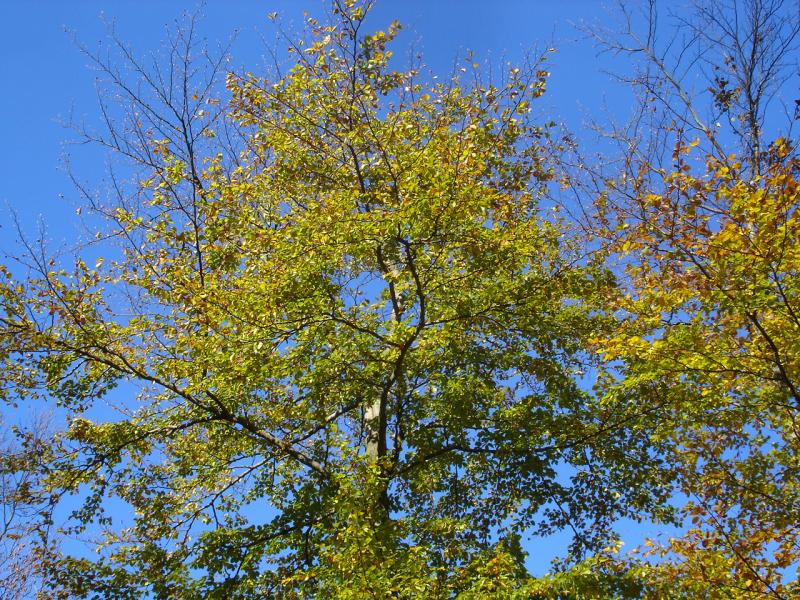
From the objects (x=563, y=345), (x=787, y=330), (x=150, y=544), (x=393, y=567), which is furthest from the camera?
(x=563, y=345)

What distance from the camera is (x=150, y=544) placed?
9438mm

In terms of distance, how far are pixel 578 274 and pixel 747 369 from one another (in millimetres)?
2837

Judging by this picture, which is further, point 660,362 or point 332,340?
point 332,340

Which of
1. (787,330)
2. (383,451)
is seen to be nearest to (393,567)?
(383,451)

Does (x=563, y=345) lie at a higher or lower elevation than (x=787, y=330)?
higher

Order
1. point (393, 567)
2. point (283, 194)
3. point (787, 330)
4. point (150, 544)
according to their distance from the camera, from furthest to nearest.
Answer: point (283, 194)
point (150, 544)
point (393, 567)
point (787, 330)

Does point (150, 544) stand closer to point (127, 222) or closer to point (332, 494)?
point (332, 494)

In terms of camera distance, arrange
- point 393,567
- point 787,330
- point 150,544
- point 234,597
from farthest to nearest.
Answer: point 150,544
point 234,597
point 393,567
point 787,330

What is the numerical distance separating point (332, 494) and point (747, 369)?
17.7ft

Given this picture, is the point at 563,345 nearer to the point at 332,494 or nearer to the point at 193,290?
the point at 332,494

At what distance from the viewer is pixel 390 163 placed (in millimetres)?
9008

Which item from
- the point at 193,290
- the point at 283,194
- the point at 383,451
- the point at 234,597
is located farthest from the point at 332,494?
the point at 283,194

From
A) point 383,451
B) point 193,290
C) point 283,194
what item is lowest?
point 383,451

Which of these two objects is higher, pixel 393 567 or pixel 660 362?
pixel 660 362
